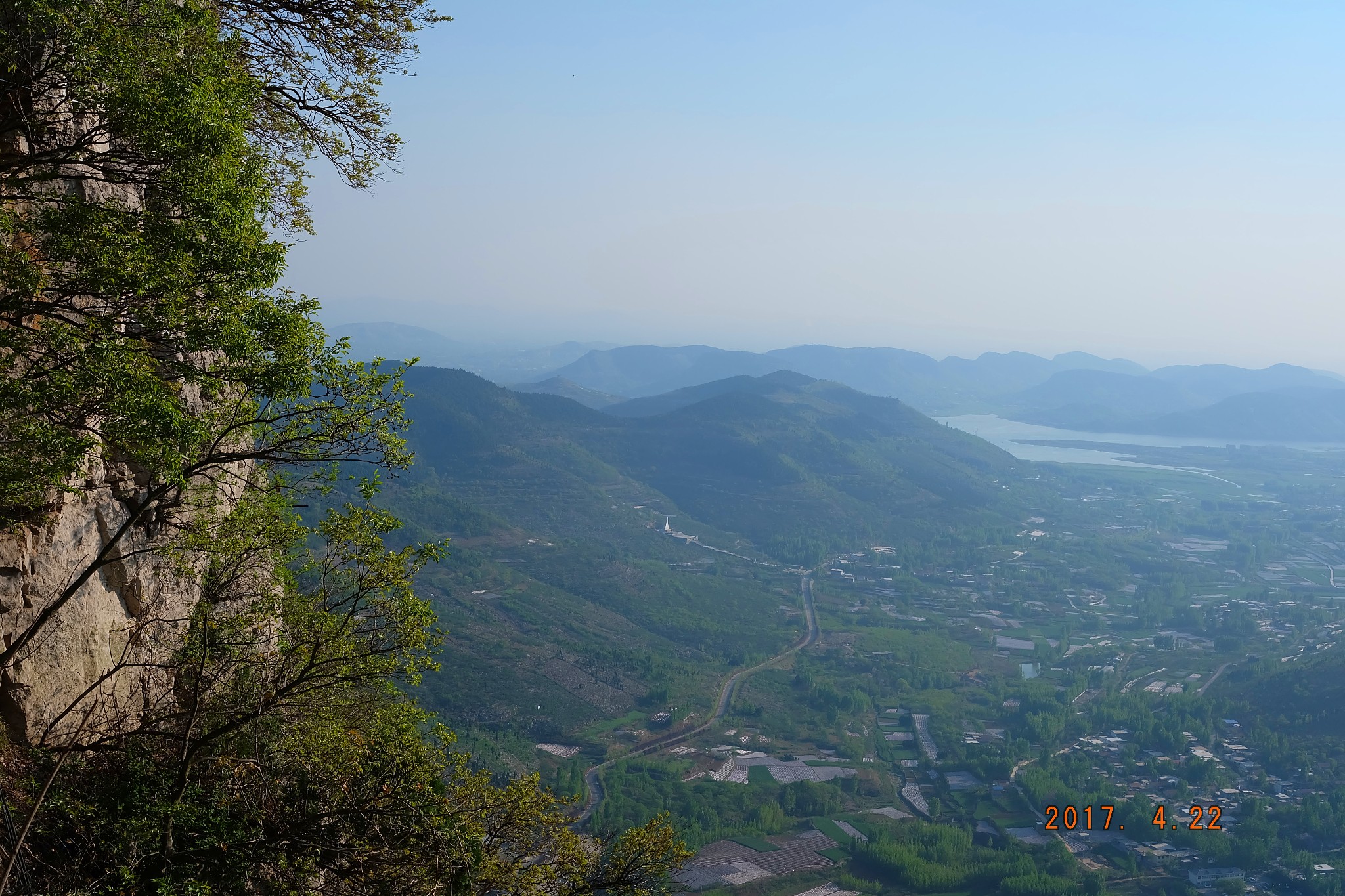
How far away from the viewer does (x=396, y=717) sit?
10406 mm

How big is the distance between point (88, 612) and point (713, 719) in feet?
172

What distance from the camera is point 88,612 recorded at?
8.62 meters

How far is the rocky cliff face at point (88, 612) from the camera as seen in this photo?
7.90 metres

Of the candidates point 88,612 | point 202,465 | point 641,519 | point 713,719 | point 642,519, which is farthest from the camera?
point 642,519

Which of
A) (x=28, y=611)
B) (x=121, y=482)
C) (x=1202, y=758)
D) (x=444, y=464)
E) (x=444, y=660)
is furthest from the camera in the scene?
(x=444, y=464)

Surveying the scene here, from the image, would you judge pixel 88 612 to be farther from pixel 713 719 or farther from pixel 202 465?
pixel 713 719

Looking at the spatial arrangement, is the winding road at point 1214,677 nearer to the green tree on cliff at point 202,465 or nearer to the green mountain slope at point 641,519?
the green mountain slope at point 641,519

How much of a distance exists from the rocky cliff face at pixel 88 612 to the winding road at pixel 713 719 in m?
22.7

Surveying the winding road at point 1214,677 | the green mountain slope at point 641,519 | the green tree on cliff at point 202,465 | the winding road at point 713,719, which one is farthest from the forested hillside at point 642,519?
the green tree on cliff at point 202,465

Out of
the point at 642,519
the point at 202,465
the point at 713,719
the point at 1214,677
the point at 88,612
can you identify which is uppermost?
the point at 202,465

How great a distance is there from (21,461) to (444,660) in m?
51.5

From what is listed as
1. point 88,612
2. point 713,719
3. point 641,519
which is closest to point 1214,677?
point 713,719

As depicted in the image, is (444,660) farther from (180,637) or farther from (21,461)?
(21,461)

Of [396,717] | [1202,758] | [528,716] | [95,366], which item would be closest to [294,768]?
[396,717]
